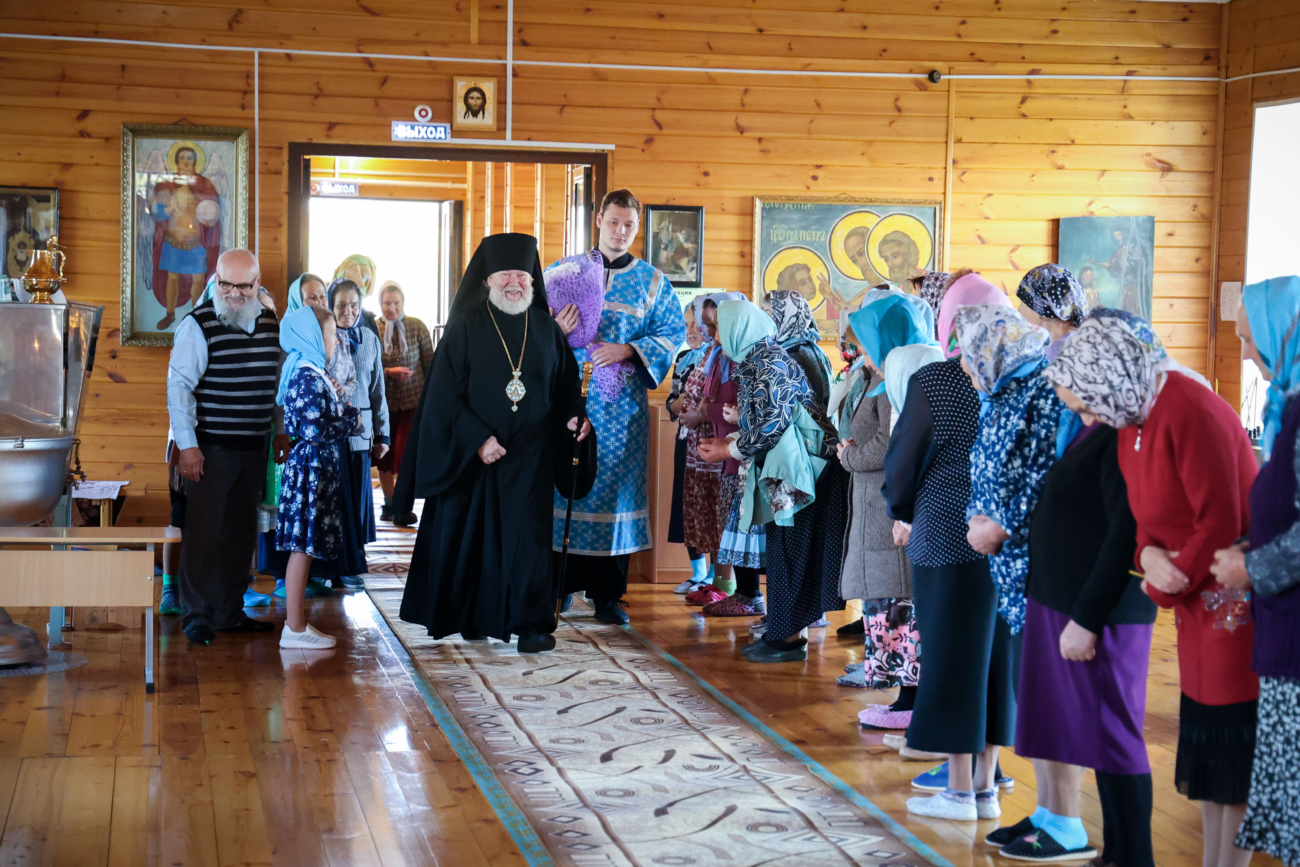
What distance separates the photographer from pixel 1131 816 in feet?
8.87

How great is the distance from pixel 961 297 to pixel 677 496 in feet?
10.3

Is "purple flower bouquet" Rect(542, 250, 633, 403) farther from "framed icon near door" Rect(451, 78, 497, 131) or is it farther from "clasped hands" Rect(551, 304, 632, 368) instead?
"framed icon near door" Rect(451, 78, 497, 131)

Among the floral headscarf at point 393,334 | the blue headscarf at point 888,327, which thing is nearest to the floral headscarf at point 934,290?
the blue headscarf at point 888,327

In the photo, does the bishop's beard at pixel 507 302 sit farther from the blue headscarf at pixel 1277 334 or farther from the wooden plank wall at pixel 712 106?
the blue headscarf at pixel 1277 334

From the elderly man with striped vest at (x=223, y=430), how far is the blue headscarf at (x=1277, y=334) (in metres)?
3.84

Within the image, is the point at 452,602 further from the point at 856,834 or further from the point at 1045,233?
the point at 1045,233

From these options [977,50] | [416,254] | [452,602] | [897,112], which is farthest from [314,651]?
[416,254]

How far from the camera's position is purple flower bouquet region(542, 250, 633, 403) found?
571cm

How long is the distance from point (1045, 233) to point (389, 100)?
4.34 m

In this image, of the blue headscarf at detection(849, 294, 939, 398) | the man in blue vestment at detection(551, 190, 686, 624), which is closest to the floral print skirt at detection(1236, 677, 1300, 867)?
the blue headscarf at detection(849, 294, 939, 398)

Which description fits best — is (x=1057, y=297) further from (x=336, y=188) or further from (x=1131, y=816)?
(x=336, y=188)

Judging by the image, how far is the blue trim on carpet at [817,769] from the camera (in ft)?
9.99

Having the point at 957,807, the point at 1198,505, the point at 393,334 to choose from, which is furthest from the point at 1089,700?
the point at 393,334

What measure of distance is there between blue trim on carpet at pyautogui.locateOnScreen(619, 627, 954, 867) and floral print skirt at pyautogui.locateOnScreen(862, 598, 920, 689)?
20.0 inches
